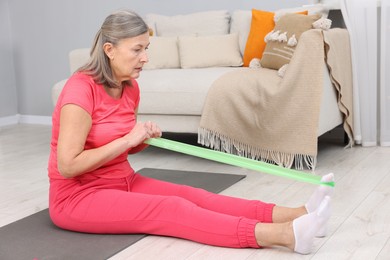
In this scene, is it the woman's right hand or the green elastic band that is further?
the woman's right hand

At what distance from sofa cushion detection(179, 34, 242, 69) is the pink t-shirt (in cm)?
166

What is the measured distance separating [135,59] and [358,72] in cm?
189

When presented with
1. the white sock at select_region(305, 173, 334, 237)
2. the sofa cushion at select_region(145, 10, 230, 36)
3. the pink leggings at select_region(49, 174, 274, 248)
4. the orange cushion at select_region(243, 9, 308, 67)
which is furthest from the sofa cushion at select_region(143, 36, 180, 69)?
the white sock at select_region(305, 173, 334, 237)

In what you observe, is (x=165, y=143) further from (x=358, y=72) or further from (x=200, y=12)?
(x=200, y=12)

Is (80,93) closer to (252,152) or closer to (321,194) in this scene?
(321,194)

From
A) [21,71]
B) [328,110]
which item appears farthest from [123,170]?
[21,71]

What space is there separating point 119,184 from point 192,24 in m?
2.09

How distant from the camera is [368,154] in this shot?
10.6 ft

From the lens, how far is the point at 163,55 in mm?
3814

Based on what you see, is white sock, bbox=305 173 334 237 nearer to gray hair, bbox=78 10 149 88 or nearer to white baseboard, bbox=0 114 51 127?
gray hair, bbox=78 10 149 88

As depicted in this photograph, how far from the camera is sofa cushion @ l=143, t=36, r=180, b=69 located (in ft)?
12.5

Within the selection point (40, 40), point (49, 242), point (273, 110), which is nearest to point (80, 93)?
point (49, 242)

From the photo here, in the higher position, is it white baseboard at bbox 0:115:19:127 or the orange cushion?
the orange cushion

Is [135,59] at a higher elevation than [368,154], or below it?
higher
